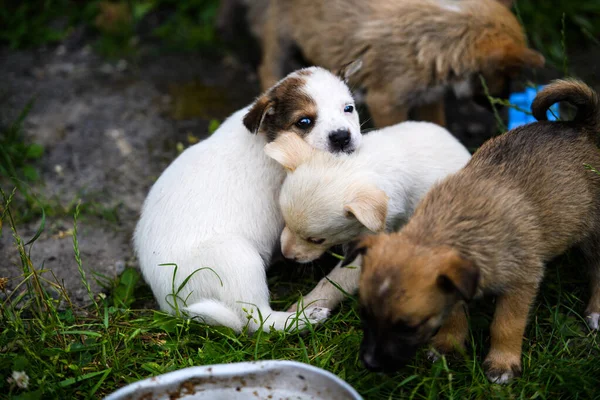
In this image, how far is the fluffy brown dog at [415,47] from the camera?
5.07 meters

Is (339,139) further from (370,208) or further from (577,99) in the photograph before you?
(577,99)

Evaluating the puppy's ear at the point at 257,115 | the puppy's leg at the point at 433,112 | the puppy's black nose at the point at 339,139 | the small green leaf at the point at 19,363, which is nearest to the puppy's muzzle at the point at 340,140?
→ the puppy's black nose at the point at 339,139

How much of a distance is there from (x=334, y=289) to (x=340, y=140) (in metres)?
0.96

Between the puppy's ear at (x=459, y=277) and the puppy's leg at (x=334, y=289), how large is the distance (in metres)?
1.08

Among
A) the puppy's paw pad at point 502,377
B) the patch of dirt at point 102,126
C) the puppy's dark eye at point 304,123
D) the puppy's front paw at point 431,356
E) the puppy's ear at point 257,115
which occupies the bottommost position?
the puppy's paw pad at point 502,377

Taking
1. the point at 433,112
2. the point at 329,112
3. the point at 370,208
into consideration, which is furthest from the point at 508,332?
the point at 433,112

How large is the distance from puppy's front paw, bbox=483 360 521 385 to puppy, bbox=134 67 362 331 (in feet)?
3.45

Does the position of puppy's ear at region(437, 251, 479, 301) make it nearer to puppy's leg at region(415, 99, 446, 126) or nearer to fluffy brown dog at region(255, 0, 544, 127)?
fluffy brown dog at region(255, 0, 544, 127)

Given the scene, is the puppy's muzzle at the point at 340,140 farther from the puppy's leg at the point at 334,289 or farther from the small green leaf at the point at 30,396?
the small green leaf at the point at 30,396

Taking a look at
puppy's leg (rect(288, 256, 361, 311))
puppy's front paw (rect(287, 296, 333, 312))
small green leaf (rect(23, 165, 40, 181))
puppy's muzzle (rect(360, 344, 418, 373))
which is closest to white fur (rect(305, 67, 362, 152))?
puppy's leg (rect(288, 256, 361, 311))

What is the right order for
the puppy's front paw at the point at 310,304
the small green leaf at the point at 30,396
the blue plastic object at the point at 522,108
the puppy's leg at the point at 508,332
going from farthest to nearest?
the blue plastic object at the point at 522,108, the puppy's front paw at the point at 310,304, the puppy's leg at the point at 508,332, the small green leaf at the point at 30,396

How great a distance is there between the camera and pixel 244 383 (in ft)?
10.9

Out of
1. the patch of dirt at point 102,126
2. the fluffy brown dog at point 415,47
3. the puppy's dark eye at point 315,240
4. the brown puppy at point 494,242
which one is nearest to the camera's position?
the brown puppy at point 494,242

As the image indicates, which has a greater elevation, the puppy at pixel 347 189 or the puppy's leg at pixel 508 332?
the puppy at pixel 347 189
